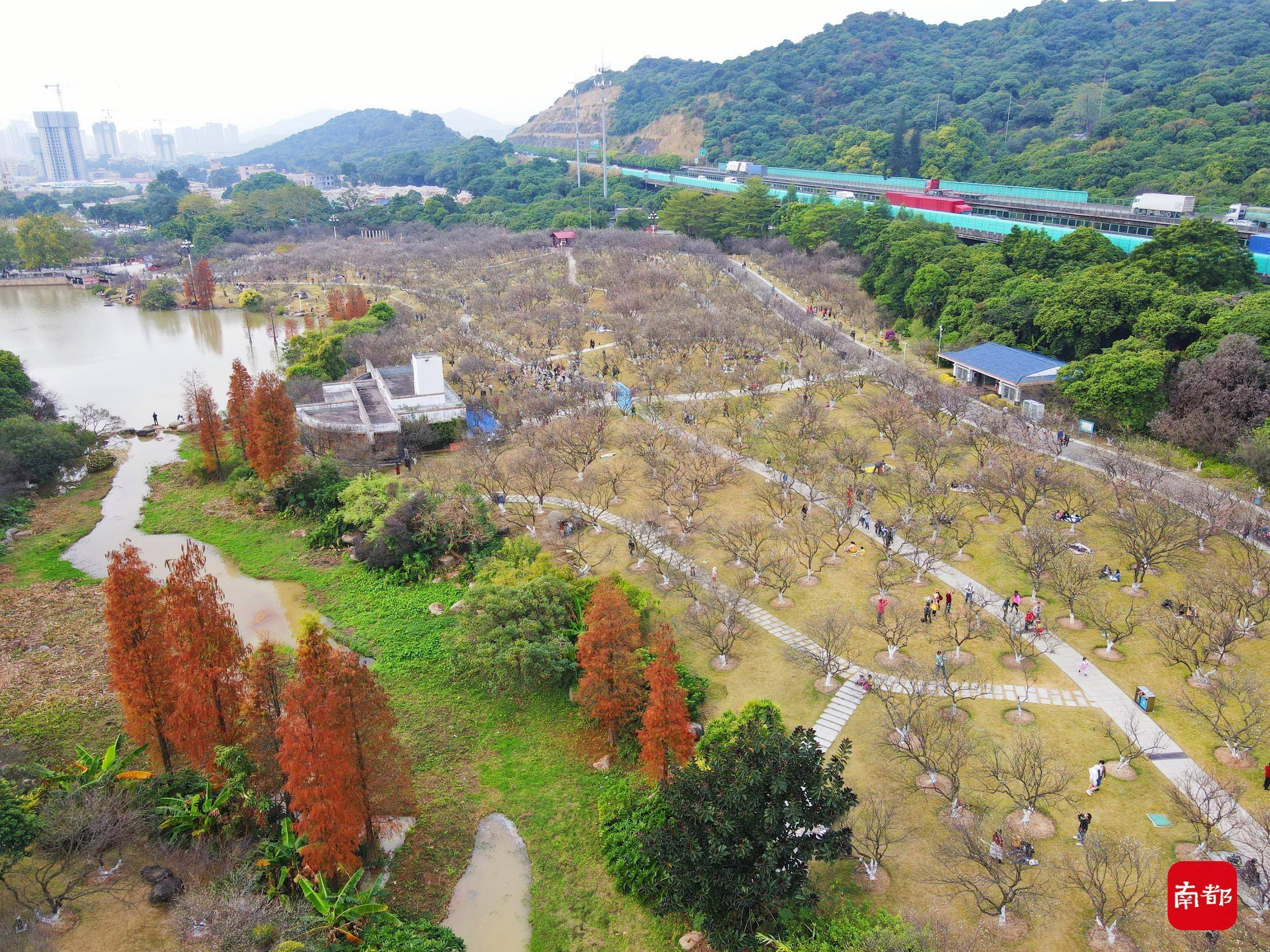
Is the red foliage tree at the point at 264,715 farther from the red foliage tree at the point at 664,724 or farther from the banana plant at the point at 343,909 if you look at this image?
the red foliage tree at the point at 664,724

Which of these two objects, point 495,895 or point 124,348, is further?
point 124,348

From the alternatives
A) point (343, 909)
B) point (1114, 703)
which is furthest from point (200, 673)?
point (1114, 703)

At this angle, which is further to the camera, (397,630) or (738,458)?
(738,458)

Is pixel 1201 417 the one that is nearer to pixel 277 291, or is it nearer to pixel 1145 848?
pixel 1145 848

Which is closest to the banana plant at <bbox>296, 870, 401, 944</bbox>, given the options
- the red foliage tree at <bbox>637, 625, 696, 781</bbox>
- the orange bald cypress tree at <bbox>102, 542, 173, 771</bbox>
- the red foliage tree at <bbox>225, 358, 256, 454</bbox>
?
the orange bald cypress tree at <bbox>102, 542, 173, 771</bbox>

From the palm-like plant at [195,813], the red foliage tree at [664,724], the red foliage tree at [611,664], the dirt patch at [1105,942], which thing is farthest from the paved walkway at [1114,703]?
the palm-like plant at [195,813]

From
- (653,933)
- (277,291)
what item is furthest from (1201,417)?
(277,291)

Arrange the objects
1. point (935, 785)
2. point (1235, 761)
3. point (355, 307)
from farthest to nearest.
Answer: point (355, 307) < point (1235, 761) < point (935, 785)

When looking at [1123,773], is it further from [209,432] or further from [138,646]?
[209,432]
